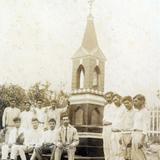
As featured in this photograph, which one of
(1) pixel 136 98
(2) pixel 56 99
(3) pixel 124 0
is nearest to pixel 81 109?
(2) pixel 56 99

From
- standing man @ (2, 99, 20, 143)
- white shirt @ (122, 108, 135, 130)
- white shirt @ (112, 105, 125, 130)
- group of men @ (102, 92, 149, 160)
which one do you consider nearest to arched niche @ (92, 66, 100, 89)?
group of men @ (102, 92, 149, 160)

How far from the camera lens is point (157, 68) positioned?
4.81 m

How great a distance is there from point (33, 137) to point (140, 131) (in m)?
1.62

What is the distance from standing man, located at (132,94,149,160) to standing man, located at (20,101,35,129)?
5.22 ft

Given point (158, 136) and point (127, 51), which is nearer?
point (158, 136)

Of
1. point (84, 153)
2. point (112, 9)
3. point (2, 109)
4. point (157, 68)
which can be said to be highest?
point (112, 9)

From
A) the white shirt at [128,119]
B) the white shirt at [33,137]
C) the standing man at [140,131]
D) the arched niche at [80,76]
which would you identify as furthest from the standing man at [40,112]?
the standing man at [140,131]

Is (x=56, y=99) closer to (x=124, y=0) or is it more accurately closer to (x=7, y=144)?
(x=7, y=144)

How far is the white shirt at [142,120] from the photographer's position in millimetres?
4739

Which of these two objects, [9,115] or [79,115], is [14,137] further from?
[79,115]

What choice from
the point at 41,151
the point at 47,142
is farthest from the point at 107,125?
the point at 41,151

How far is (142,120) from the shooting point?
4.77 metres

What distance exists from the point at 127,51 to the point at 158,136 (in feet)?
3.56

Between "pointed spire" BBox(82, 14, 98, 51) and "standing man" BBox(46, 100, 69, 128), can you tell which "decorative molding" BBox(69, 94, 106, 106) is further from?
"pointed spire" BBox(82, 14, 98, 51)
